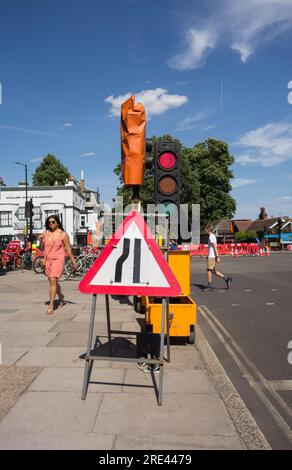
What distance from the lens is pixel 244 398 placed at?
3.91 metres

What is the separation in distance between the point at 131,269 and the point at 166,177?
6.37 feet

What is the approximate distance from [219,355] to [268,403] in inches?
63.5

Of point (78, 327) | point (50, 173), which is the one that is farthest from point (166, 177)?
point (50, 173)

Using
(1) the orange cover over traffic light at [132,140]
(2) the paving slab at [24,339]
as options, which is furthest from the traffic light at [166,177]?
(2) the paving slab at [24,339]

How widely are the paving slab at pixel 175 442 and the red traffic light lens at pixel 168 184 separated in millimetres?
3242

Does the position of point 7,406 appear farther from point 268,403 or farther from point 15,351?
point 268,403

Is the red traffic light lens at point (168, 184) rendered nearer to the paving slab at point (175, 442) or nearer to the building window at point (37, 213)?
the paving slab at point (175, 442)

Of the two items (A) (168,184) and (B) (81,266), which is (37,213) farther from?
(A) (168,184)

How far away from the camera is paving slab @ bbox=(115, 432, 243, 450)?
9.33 feet

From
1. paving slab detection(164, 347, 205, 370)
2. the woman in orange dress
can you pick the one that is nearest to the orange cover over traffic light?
paving slab detection(164, 347, 205, 370)

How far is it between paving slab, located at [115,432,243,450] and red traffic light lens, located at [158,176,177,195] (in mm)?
3242

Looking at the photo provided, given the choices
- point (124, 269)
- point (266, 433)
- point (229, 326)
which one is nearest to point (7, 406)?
point (124, 269)

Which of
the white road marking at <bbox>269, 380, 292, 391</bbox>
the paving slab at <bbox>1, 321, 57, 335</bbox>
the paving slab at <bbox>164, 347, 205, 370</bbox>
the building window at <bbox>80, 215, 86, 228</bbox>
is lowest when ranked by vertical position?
the white road marking at <bbox>269, 380, 292, 391</bbox>

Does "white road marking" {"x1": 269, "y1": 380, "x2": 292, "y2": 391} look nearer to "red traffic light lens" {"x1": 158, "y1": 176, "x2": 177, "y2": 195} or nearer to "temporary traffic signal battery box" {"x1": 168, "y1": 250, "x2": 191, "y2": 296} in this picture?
"temporary traffic signal battery box" {"x1": 168, "y1": 250, "x2": 191, "y2": 296}
